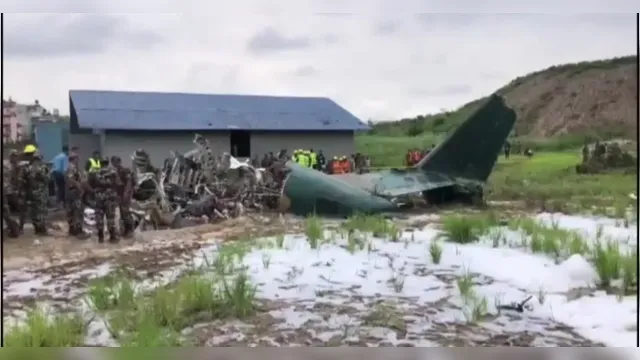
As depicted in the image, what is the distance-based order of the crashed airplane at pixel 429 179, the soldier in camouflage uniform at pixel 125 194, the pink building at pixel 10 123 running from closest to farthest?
the pink building at pixel 10 123
the soldier in camouflage uniform at pixel 125 194
the crashed airplane at pixel 429 179

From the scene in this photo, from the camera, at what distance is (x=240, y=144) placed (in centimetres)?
328

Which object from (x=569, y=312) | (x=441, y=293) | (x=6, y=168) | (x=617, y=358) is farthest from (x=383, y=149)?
(x=6, y=168)

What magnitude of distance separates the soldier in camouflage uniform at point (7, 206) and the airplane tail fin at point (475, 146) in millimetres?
1595

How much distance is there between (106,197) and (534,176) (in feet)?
5.55

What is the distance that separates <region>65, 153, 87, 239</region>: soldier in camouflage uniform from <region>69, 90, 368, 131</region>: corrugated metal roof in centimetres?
18

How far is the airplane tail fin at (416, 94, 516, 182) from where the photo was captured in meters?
3.36

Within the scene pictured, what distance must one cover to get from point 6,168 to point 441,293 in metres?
1.70

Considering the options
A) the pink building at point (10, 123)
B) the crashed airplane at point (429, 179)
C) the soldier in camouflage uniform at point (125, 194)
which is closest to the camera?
the pink building at point (10, 123)

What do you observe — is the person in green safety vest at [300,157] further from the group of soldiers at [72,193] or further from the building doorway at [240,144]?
the group of soldiers at [72,193]

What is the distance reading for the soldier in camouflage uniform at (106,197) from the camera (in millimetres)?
3189

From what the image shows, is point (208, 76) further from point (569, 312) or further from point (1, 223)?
point (569, 312)

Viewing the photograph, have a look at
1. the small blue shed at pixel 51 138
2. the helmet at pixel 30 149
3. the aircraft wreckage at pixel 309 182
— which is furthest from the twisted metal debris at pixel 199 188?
the helmet at pixel 30 149

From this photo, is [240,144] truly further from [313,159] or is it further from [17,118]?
[17,118]

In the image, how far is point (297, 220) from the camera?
3309mm
